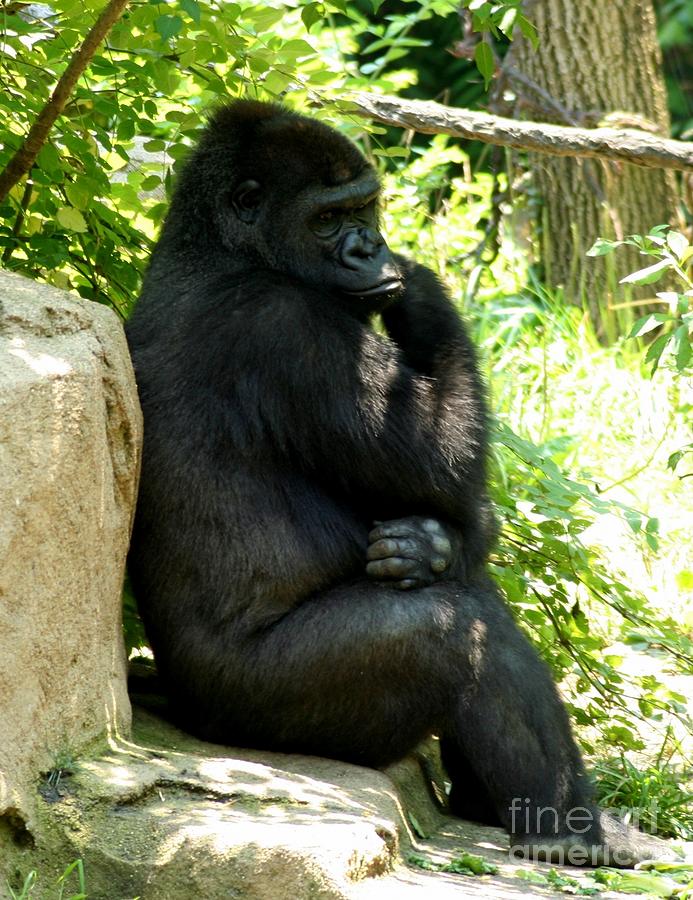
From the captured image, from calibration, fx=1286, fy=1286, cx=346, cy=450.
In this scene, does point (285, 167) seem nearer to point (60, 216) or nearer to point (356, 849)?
point (60, 216)

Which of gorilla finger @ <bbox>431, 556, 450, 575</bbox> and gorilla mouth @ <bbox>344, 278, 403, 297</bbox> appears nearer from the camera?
gorilla finger @ <bbox>431, 556, 450, 575</bbox>

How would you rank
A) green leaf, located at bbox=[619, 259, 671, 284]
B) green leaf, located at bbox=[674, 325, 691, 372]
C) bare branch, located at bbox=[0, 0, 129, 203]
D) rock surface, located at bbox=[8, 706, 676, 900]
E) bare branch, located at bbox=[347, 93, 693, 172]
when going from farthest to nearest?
bare branch, located at bbox=[347, 93, 693, 172] → green leaf, located at bbox=[619, 259, 671, 284] → green leaf, located at bbox=[674, 325, 691, 372] → bare branch, located at bbox=[0, 0, 129, 203] → rock surface, located at bbox=[8, 706, 676, 900]

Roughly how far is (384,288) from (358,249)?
0.56 ft

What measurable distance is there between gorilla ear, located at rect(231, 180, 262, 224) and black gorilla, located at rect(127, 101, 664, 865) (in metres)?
0.25

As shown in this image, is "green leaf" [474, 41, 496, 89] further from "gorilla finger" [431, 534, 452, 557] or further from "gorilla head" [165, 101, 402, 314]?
"gorilla finger" [431, 534, 452, 557]

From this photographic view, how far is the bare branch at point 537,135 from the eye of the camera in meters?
5.32

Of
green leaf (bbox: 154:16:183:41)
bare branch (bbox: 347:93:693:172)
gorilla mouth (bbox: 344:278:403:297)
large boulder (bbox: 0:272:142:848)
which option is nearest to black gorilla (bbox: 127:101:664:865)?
gorilla mouth (bbox: 344:278:403:297)

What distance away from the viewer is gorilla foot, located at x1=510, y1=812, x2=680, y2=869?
333 centimetres

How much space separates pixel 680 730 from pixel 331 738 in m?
1.99

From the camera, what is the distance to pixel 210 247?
3830 millimetres

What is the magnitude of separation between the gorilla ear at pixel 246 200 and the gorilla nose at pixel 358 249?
0.29 meters

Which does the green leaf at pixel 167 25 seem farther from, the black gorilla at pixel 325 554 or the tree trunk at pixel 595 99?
the tree trunk at pixel 595 99

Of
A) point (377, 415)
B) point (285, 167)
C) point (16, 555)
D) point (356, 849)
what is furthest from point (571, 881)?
point (285, 167)

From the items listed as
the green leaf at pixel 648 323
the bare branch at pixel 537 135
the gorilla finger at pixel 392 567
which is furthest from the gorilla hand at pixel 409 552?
the bare branch at pixel 537 135
